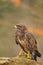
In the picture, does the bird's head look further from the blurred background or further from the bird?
the blurred background

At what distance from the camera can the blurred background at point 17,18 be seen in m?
11.4

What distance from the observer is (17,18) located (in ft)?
44.9

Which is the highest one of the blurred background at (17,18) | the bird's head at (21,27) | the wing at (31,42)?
the blurred background at (17,18)

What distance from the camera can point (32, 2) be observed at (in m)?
14.8

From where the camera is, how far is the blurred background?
11.4m

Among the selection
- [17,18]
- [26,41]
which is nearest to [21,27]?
[26,41]

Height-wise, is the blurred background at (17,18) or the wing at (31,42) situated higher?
the blurred background at (17,18)

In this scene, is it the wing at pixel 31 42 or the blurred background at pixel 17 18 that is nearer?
the wing at pixel 31 42

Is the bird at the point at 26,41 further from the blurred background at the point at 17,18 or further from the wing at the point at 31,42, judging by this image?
the blurred background at the point at 17,18

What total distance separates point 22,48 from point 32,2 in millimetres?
9624

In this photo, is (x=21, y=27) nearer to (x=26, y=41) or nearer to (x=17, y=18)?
(x=26, y=41)

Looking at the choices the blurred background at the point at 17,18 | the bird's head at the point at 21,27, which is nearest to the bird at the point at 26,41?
the bird's head at the point at 21,27

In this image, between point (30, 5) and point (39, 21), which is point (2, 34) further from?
point (30, 5)

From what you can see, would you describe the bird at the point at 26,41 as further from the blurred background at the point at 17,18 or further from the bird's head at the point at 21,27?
the blurred background at the point at 17,18
